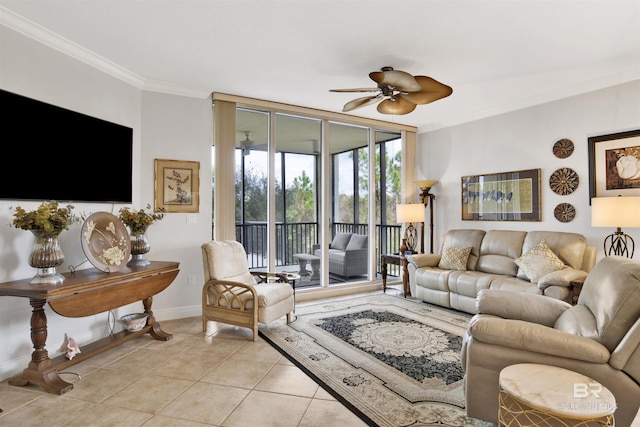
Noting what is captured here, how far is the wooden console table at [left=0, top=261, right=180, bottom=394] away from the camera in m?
2.28

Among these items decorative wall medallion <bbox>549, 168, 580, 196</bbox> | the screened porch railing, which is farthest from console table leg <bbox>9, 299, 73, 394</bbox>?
decorative wall medallion <bbox>549, 168, 580, 196</bbox>

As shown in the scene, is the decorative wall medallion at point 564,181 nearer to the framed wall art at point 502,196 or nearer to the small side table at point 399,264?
the framed wall art at point 502,196

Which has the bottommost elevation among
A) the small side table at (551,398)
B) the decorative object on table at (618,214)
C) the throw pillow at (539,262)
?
the small side table at (551,398)

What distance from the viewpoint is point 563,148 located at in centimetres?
398

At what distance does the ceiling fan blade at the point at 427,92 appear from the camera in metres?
2.78

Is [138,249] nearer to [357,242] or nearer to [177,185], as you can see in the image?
[177,185]

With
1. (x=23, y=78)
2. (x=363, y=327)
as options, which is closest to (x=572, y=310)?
(x=363, y=327)

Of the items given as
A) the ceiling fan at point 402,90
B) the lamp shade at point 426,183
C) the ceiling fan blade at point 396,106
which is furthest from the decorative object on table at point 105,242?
the lamp shade at point 426,183

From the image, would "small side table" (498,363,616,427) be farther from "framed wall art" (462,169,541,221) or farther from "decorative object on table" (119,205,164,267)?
"framed wall art" (462,169,541,221)

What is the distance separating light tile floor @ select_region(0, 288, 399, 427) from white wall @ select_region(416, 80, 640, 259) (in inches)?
137

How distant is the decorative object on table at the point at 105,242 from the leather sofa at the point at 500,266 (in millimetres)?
3431

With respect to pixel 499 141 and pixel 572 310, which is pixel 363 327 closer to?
pixel 572 310

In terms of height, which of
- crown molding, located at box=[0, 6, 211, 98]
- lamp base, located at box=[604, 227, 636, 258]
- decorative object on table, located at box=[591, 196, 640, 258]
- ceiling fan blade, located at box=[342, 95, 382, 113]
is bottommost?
lamp base, located at box=[604, 227, 636, 258]

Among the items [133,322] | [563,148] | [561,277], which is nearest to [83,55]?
[133,322]
